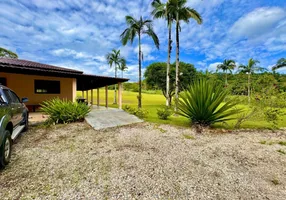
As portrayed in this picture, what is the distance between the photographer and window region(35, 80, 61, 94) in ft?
37.3

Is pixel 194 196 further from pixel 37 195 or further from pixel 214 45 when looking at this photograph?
pixel 214 45

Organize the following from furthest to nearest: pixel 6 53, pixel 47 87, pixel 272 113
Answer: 1. pixel 6 53
2. pixel 47 87
3. pixel 272 113

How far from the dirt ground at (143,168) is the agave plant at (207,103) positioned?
132cm

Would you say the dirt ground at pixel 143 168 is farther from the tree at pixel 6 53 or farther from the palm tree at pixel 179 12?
the tree at pixel 6 53

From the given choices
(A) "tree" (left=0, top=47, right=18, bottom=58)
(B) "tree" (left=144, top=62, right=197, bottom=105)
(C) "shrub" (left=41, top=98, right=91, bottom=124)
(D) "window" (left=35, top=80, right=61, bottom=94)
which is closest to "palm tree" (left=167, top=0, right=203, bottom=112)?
(C) "shrub" (left=41, top=98, right=91, bottom=124)

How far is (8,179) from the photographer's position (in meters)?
2.66

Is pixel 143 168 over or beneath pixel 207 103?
beneath

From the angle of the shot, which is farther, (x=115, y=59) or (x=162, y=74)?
(x=115, y=59)

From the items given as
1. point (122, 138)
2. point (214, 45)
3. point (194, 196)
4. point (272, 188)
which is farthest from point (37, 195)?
point (214, 45)

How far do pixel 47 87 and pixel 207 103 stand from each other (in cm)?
1156

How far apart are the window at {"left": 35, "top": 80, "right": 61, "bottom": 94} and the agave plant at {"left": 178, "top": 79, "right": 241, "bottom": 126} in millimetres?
10254

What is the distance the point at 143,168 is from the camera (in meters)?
3.15

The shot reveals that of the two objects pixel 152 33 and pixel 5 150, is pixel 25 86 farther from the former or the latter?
pixel 152 33

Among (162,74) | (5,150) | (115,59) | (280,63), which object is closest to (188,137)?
(5,150)
